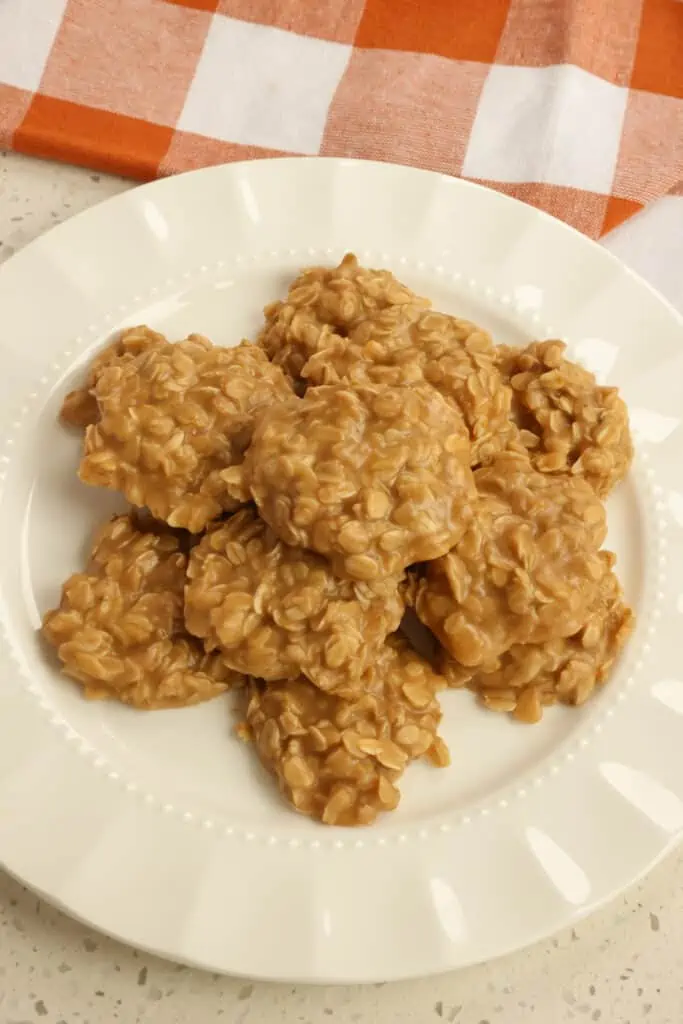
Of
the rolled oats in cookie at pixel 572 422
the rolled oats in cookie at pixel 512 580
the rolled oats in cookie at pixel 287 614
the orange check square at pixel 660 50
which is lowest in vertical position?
the rolled oats in cookie at pixel 287 614

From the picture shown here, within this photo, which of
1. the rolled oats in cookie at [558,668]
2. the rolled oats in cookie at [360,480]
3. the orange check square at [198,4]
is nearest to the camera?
the rolled oats in cookie at [360,480]

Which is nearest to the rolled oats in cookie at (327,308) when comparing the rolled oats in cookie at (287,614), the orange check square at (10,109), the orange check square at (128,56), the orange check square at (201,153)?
the rolled oats in cookie at (287,614)

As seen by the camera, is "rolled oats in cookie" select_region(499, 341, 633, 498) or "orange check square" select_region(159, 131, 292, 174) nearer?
"rolled oats in cookie" select_region(499, 341, 633, 498)

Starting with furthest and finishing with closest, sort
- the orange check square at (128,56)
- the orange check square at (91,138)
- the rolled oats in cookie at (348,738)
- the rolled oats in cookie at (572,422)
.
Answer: the orange check square at (128,56) < the orange check square at (91,138) < the rolled oats in cookie at (572,422) < the rolled oats in cookie at (348,738)

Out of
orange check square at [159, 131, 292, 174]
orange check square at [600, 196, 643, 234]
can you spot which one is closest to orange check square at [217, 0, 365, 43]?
orange check square at [159, 131, 292, 174]

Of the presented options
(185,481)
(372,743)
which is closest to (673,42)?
(185,481)

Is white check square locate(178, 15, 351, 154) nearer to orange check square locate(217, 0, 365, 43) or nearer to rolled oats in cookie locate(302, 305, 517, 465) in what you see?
orange check square locate(217, 0, 365, 43)

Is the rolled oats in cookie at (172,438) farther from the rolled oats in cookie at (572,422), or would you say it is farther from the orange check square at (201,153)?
the orange check square at (201,153)

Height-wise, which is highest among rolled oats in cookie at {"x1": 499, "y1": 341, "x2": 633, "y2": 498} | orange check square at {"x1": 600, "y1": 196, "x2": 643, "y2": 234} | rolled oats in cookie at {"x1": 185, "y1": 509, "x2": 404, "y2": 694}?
orange check square at {"x1": 600, "y1": 196, "x2": 643, "y2": 234}
